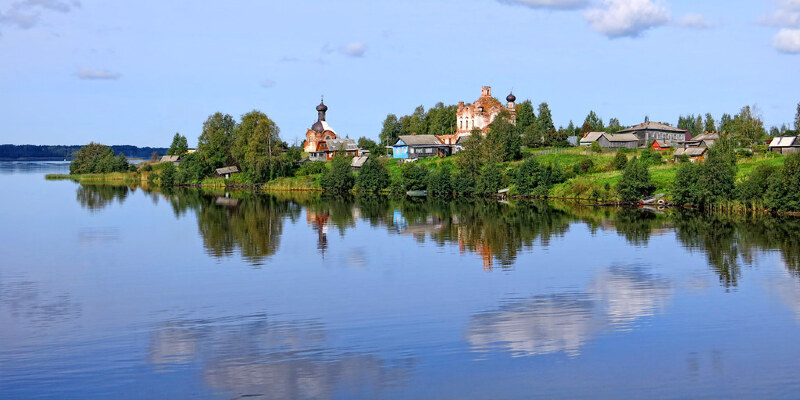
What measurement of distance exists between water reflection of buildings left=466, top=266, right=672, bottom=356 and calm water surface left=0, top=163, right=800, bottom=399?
113 millimetres

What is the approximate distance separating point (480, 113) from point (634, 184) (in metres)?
48.6

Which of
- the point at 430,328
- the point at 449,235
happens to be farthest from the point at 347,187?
the point at 430,328

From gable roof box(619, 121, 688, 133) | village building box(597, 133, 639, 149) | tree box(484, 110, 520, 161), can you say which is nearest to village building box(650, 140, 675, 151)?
village building box(597, 133, 639, 149)

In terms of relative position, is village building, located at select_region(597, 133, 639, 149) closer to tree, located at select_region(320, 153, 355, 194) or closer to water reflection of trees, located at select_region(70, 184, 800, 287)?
water reflection of trees, located at select_region(70, 184, 800, 287)

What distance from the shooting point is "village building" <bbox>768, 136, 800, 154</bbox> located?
269ft

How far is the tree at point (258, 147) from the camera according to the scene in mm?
106750

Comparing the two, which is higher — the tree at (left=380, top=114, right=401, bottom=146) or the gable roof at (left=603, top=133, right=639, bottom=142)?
the tree at (left=380, top=114, right=401, bottom=146)

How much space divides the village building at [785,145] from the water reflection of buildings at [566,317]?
195 feet

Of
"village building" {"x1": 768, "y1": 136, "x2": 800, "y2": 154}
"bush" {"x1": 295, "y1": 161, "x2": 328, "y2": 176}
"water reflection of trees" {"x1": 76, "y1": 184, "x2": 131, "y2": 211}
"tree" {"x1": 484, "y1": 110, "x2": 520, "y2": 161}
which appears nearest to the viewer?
"water reflection of trees" {"x1": 76, "y1": 184, "x2": 131, "y2": 211}

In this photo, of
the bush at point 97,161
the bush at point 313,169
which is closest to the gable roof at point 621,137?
the bush at point 313,169

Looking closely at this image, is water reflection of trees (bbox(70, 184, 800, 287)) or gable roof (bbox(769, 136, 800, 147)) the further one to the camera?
gable roof (bbox(769, 136, 800, 147))

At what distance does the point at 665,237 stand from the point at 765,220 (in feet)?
46.1

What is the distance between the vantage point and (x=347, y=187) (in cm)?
9956

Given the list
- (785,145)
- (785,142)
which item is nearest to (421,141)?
(785,142)
